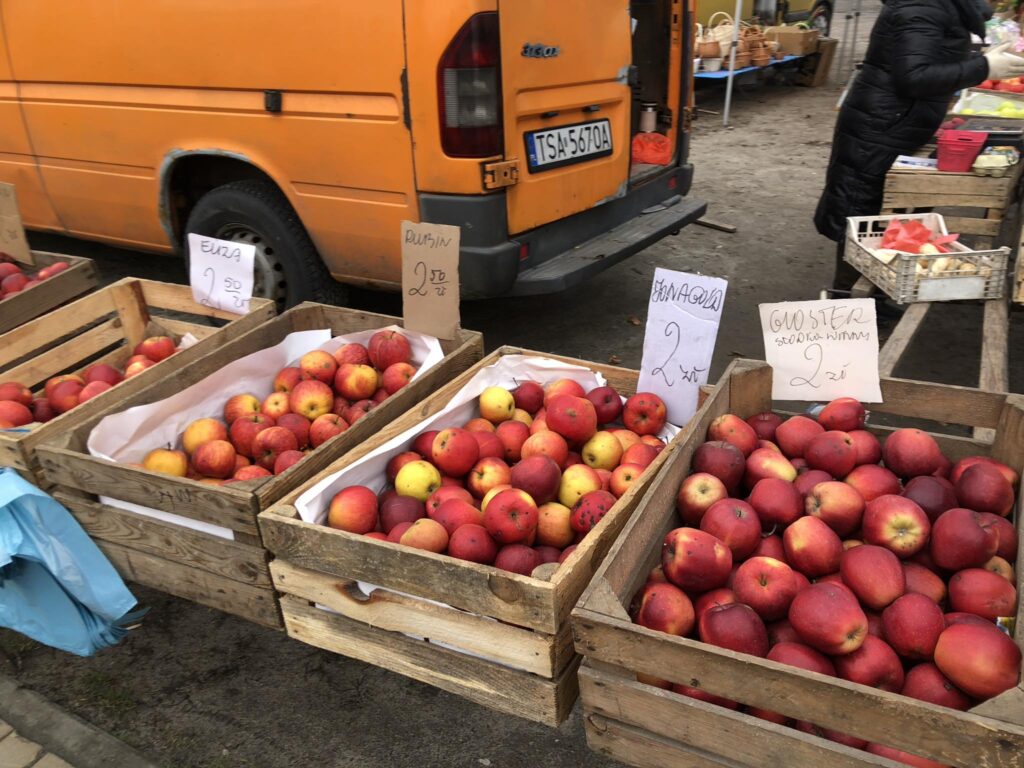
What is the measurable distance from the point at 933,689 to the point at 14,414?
2930 millimetres

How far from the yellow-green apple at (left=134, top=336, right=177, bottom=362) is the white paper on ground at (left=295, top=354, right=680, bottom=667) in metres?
1.40

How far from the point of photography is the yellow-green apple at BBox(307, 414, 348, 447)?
261 centimetres

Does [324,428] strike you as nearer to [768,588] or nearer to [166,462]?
[166,462]

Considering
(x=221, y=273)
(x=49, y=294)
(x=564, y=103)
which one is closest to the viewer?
(x=221, y=273)

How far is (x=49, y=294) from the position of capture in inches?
146

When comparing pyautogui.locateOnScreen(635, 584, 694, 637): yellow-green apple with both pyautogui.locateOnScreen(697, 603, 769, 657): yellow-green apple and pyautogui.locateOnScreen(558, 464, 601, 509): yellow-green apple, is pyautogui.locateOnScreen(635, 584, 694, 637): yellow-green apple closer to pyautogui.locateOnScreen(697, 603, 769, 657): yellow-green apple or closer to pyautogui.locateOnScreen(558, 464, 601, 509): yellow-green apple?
pyautogui.locateOnScreen(697, 603, 769, 657): yellow-green apple

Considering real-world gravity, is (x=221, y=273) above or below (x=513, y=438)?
above

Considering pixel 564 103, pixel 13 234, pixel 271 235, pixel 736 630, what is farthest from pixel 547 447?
pixel 13 234

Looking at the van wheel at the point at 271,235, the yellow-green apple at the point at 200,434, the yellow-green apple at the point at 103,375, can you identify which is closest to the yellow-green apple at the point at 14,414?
the yellow-green apple at the point at 103,375

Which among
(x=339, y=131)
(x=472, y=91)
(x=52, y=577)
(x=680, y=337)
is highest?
(x=472, y=91)

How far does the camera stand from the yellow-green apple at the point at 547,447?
2369mm

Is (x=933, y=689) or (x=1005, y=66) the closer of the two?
(x=933, y=689)

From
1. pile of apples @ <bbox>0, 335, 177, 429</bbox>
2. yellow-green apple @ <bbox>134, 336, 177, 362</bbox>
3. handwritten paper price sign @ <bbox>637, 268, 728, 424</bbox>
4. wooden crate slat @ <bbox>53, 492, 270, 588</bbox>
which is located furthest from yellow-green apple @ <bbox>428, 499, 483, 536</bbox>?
yellow-green apple @ <bbox>134, 336, 177, 362</bbox>

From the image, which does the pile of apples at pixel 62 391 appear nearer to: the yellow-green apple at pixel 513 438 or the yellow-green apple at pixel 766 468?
the yellow-green apple at pixel 513 438
